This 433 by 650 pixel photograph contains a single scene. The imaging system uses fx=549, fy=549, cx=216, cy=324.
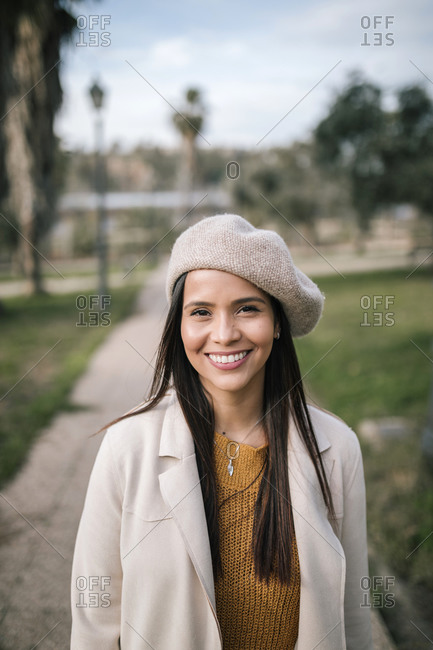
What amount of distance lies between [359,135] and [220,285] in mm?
18068

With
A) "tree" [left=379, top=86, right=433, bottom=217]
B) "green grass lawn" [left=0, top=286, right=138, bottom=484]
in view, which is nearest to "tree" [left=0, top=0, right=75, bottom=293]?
"green grass lawn" [left=0, top=286, right=138, bottom=484]

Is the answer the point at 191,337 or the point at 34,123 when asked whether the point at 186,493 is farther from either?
the point at 34,123

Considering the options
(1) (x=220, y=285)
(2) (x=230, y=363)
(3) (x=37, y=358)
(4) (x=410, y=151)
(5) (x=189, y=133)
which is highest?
(5) (x=189, y=133)

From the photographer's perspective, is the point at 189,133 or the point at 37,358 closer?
the point at 37,358

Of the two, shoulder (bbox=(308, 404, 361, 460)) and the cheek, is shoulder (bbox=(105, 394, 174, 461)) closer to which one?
the cheek

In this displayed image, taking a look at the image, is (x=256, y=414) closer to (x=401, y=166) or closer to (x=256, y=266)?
(x=256, y=266)

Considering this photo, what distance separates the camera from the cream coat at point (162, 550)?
5.14 ft

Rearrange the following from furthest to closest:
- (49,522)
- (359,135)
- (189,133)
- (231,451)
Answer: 1. (189,133)
2. (359,135)
3. (49,522)
4. (231,451)

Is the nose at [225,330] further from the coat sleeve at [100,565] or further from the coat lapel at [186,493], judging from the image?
the coat sleeve at [100,565]

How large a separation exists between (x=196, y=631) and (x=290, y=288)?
104 centimetres

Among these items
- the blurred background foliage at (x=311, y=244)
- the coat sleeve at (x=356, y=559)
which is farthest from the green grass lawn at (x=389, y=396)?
the coat sleeve at (x=356, y=559)

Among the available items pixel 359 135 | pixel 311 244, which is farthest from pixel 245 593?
pixel 359 135

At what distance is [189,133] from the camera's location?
31.1m

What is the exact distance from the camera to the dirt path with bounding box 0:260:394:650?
2865 mm
